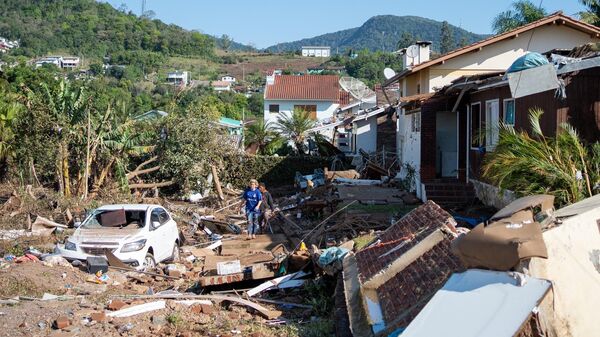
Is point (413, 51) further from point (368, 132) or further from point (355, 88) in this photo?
point (355, 88)

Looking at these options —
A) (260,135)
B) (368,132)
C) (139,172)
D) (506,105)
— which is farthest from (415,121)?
(260,135)

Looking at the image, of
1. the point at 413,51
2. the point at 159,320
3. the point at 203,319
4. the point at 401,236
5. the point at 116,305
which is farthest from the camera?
the point at 413,51

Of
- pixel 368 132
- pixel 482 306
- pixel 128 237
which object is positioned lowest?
pixel 128 237

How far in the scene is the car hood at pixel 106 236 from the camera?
15023 mm

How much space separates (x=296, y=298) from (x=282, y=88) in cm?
5147

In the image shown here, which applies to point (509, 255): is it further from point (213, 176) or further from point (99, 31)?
point (99, 31)

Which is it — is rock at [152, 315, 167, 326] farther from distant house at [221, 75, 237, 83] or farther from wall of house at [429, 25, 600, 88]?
distant house at [221, 75, 237, 83]

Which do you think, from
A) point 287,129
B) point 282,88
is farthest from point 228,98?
point 287,129

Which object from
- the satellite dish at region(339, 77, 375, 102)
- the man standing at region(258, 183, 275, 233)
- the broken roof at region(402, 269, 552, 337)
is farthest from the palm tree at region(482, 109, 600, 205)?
the satellite dish at region(339, 77, 375, 102)

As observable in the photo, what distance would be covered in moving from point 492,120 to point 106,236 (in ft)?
33.4

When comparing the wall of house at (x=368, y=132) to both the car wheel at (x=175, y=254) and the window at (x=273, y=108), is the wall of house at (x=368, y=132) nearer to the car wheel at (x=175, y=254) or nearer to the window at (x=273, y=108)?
the car wheel at (x=175, y=254)

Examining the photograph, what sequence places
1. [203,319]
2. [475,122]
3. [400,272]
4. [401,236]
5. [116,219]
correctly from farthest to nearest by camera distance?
[475,122]
[116,219]
[401,236]
[203,319]
[400,272]

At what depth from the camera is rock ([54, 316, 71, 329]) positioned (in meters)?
9.80

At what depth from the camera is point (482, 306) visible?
604 centimetres
